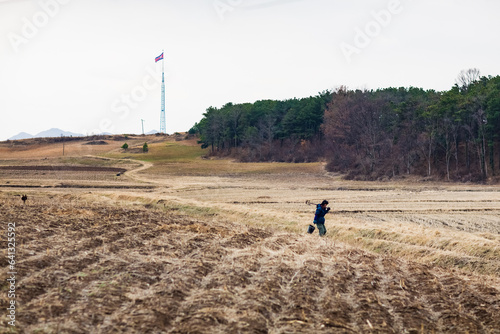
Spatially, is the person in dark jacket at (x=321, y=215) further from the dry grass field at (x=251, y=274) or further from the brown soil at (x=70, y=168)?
the brown soil at (x=70, y=168)

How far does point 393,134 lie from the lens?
66188 millimetres

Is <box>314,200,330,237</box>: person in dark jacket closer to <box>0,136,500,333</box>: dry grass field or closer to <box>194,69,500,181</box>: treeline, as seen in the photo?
<box>0,136,500,333</box>: dry grass field

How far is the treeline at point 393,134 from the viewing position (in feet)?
172

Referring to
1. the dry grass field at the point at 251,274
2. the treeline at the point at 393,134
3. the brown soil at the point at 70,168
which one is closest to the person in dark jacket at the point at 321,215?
the dry grass field at the point at 251,274

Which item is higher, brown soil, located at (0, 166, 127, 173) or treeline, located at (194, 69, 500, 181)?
treeline, located at (194, 69, 500, 181)

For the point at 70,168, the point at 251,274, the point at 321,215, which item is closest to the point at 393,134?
the point at 70,168

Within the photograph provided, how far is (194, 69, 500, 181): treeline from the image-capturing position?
5231 centimetres

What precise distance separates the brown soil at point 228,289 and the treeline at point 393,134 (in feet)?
138

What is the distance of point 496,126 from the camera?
174ft

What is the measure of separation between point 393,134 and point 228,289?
59481mm

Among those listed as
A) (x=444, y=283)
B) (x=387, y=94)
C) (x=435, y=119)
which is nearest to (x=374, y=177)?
(x=435, y=119)

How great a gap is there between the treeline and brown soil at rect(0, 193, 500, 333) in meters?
42.1

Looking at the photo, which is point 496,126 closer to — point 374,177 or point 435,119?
point 435,119

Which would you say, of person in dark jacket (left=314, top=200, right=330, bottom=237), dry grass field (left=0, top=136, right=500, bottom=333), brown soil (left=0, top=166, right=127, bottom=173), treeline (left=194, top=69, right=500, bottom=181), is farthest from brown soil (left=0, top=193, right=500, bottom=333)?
brown soil (left=0, top=166, right=127, bottom=173)
